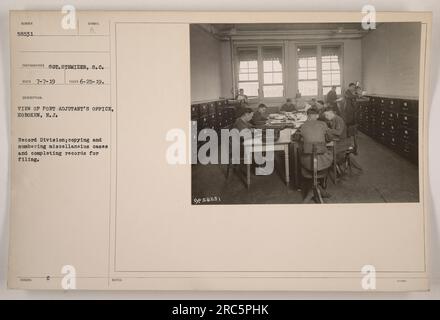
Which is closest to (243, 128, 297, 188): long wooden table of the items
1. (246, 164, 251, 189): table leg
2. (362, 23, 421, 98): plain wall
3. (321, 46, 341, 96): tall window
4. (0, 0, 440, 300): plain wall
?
(246, 164, 251, 189): table leg

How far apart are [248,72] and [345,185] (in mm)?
551

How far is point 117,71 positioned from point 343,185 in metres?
0.93

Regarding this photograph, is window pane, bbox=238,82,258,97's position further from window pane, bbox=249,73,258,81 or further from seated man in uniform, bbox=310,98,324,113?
seated man in uniform, bbox=310,98,324,113

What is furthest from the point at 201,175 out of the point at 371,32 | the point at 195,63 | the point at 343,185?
the point at 371,32

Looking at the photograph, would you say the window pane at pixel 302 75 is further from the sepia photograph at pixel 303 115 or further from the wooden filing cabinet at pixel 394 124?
the wooden filing cabinet at pixel 394 124

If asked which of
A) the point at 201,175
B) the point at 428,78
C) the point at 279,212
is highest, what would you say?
the point at 428,78

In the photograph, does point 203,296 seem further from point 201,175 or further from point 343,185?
point 343,185

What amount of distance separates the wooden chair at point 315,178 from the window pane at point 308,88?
7.6 inches

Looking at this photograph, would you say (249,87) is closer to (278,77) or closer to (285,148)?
(278,77)

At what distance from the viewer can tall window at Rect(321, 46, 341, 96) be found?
1604mm

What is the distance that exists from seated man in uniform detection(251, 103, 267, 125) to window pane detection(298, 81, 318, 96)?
0.50 ft

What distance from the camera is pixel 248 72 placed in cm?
163

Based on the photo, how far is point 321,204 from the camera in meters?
1.63

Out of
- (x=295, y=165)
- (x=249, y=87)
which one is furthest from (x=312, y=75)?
(x=295, y=165)
